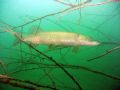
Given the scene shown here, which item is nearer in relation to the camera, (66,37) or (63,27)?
(66,37)

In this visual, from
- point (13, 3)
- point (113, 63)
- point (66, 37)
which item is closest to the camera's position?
point (66, 37)

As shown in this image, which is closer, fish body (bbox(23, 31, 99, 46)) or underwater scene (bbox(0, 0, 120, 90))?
fish body (bbox(23, 31, 99, 46))

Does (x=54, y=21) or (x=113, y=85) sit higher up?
(x=54, y=21)

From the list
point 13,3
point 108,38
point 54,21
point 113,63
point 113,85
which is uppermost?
point 13,3

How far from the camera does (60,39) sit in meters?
1.53

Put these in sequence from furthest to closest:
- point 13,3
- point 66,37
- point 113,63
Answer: point 113,63, point 13,3, point 66,37

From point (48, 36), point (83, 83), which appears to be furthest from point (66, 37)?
point (83, 83)

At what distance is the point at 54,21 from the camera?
5.79 feet

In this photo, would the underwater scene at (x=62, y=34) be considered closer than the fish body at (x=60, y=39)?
No

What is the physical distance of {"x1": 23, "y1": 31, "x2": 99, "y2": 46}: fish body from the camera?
5.06 ft

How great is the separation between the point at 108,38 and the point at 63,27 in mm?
377

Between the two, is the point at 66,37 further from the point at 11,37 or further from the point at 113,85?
the point at 113,85

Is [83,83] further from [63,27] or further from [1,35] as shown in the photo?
[1,35]

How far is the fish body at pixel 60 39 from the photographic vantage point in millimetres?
1542
